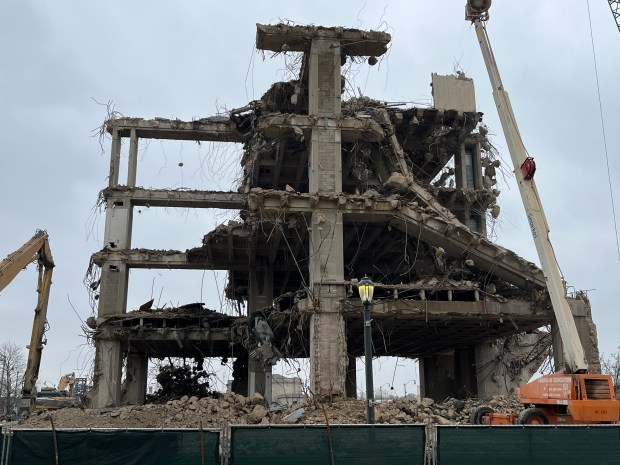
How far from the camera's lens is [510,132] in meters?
17.0

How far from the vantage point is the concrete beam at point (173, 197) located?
33406 millimetres

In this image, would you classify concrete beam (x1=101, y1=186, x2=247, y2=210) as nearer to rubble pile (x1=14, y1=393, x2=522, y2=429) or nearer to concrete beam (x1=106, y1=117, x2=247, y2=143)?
concrete beam (x1=106, y1=117, x2=247, y2=143)

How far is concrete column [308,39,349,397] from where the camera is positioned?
20625 millimetres

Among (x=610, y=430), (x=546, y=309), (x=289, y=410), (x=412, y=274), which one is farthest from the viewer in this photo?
(x=412, y=274)

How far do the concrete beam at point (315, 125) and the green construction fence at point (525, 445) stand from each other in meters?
15.2

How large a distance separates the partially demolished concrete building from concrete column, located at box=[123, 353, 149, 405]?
103 mm

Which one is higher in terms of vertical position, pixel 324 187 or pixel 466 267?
pixel 324 187

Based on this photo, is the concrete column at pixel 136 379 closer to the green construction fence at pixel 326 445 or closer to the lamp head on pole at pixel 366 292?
the lamp head on pole at pixel 366 292

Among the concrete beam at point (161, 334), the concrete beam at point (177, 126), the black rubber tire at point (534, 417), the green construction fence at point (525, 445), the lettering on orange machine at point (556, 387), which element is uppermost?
the concrete beam at point (177, 126)

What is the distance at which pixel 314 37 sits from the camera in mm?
24969

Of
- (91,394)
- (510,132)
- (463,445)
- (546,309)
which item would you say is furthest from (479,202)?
(463,445)

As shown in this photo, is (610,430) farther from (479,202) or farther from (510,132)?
(479,202)

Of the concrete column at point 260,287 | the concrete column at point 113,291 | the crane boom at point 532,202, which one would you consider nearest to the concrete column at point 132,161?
the concrete column at point 113,291

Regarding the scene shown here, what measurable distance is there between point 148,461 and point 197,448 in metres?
0.75
